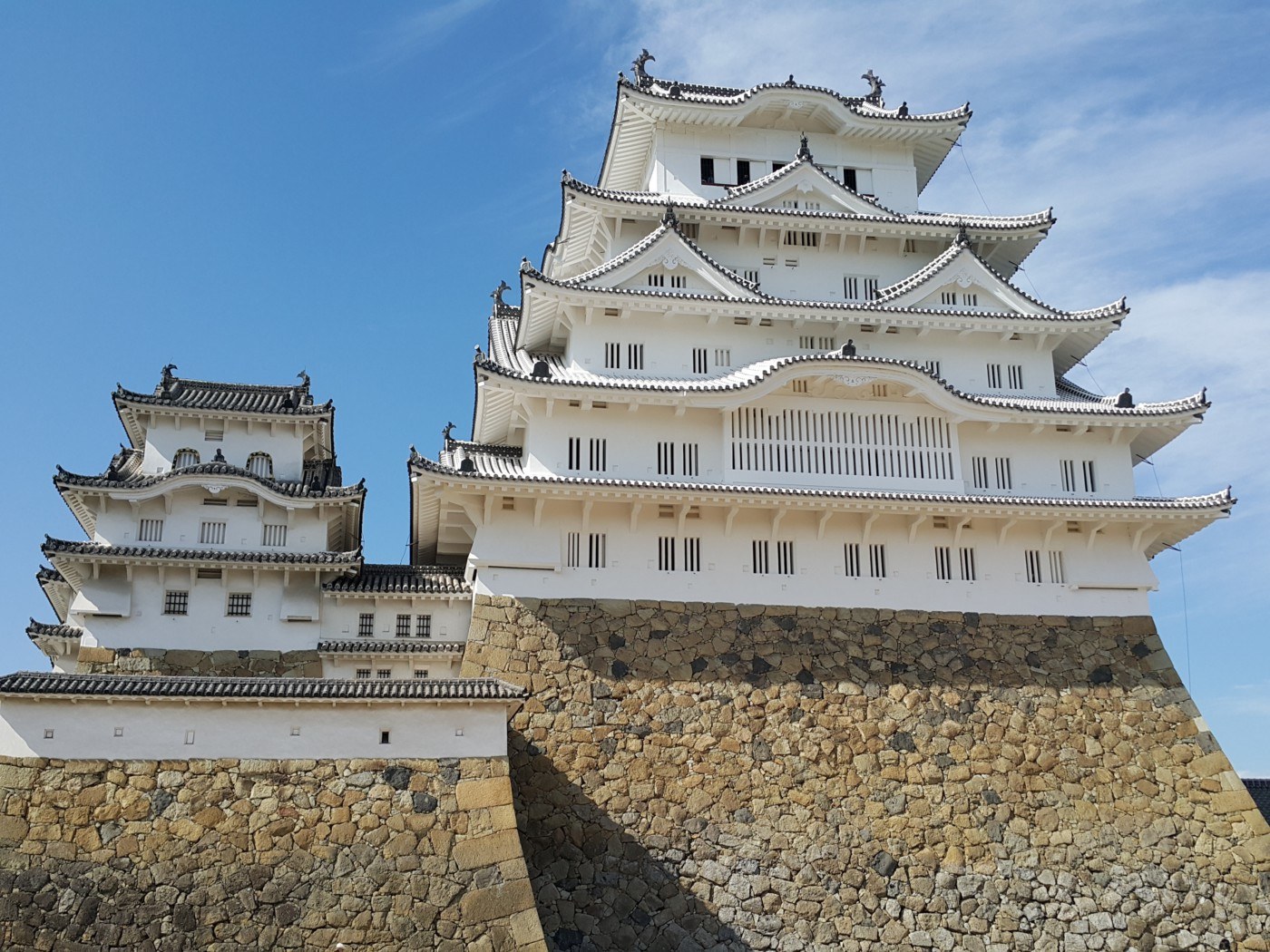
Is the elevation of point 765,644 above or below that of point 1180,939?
above

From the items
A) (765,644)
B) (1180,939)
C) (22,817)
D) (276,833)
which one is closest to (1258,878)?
(1180,939)

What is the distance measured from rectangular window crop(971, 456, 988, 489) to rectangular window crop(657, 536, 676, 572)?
5642 millimetres

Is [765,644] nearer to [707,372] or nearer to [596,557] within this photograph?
[596,557]

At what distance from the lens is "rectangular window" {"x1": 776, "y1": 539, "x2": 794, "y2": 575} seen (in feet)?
72.9

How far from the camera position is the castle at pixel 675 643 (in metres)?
17.2

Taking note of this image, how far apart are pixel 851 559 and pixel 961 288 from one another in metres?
6.07

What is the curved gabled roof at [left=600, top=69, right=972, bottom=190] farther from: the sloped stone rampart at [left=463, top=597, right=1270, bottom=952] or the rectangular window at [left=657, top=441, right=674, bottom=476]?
the sloped stone rampart at [left=463, top=597, right=1270, bottom=952]

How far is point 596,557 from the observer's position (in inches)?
862

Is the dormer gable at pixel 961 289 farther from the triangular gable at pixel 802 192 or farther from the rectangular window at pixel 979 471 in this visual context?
the rectangular window at pixel 979 471

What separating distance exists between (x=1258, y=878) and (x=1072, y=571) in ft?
18.5

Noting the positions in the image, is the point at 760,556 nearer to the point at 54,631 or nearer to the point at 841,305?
the point at 841,305

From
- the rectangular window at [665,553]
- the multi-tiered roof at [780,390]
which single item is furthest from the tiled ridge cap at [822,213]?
the rectangular window at [665,553]

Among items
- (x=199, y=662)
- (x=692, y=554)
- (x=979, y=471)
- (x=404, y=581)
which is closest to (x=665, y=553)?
(x=692, y=554)

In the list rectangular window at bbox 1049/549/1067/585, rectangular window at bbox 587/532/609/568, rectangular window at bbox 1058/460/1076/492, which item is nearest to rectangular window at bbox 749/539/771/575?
rectangular window at bbox 587/532/609/568
